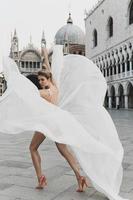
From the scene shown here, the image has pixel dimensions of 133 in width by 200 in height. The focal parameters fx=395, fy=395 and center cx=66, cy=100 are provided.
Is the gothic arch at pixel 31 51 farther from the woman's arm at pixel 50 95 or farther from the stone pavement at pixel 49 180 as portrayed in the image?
the woman's arm at pixel 50 95

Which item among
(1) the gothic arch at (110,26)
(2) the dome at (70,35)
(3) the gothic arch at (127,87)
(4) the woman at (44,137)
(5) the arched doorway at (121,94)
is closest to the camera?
(4) the woman at (44,137)

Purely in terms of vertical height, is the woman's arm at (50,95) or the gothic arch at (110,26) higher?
the gothic arch at (110,26)

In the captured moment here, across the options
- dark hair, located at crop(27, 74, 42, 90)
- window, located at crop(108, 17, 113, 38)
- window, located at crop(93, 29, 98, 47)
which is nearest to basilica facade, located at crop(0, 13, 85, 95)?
window, located at crop(93, 29, 98, 47)

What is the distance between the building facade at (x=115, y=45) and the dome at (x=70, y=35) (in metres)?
29.9

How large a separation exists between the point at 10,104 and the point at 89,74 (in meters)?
0.98

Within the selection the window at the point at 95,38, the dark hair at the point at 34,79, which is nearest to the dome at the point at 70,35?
the window at the point at 95,38

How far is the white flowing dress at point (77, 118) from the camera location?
13.9 ft

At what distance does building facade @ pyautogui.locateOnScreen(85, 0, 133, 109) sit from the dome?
29.9 m

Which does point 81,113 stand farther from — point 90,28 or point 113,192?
point 90,28

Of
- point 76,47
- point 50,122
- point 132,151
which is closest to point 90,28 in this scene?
point 76,47

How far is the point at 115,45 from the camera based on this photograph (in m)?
47.5

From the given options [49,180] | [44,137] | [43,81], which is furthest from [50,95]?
[49,180]

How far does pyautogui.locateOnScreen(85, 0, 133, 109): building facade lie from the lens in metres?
43.5

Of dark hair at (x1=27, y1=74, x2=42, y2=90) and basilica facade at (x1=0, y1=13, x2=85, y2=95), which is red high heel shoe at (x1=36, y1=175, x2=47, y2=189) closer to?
dark hair at (x1=27, y1=74, x2=42, y2=90)
